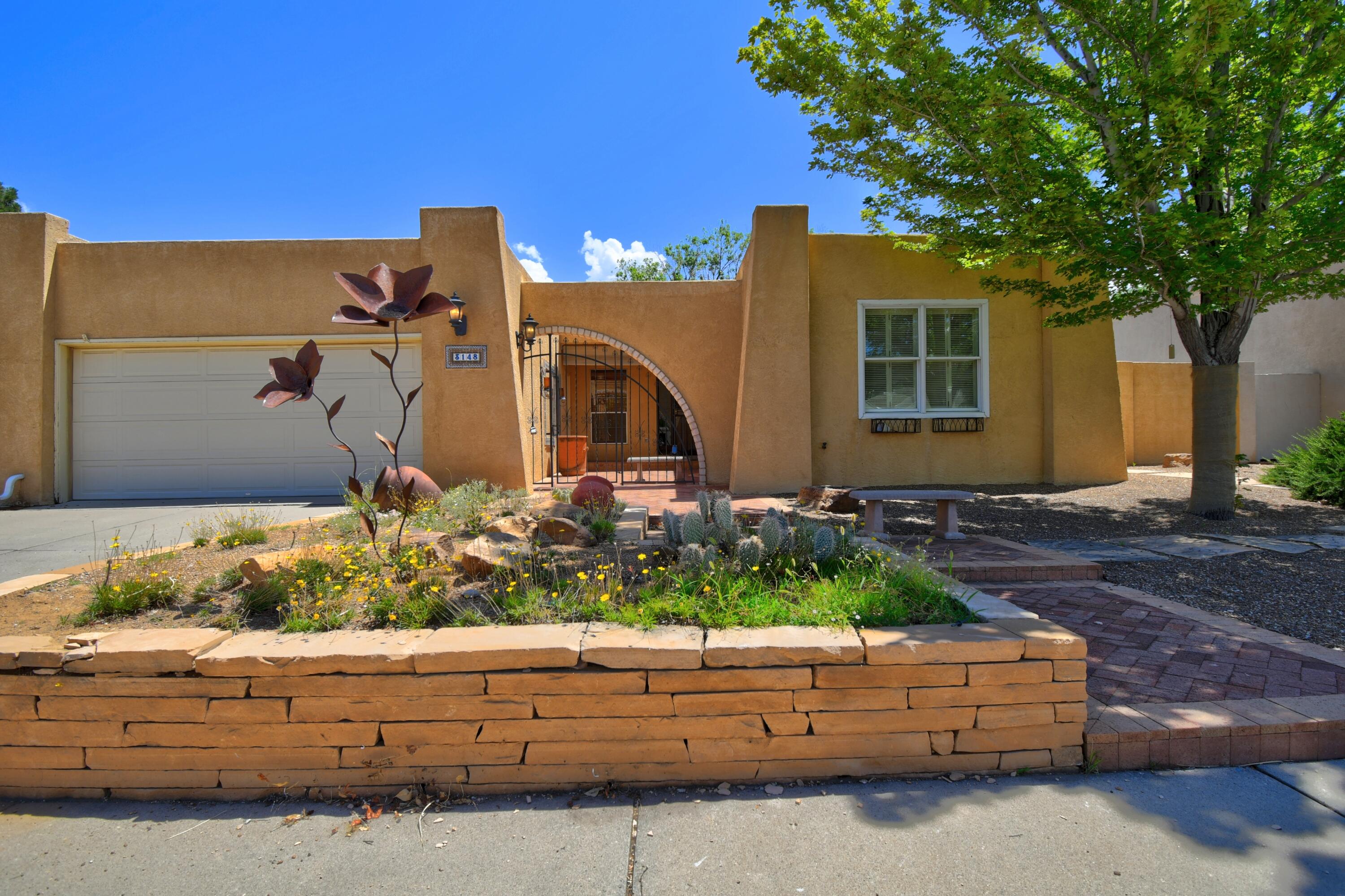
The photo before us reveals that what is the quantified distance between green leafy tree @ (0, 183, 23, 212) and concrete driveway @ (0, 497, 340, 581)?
1710 cm

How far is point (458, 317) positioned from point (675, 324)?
3026 mm

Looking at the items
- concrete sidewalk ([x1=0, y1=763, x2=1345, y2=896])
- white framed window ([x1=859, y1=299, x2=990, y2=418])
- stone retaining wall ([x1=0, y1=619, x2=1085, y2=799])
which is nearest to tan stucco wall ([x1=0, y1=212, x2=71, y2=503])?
stone retaining wall ([x1=0, y1=619, x2=1085, y2=799])

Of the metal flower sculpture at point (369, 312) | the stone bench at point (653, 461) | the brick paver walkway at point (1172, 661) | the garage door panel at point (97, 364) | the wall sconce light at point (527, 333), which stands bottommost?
the brick paver walkway at point (1172, 661)

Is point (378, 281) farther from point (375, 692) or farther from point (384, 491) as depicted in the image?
point (384, 491)

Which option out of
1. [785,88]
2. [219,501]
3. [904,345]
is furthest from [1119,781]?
[219,501]

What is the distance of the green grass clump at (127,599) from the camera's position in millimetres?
2893

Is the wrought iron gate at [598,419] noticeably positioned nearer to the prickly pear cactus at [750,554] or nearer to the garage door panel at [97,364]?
the garage door panel at [97,364]

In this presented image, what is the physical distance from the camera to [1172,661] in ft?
9.76

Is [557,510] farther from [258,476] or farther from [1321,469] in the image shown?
[1321,469]

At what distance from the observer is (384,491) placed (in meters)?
5.47

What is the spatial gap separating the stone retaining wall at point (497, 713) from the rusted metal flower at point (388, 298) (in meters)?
1.59

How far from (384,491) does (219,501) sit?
16.5 feet

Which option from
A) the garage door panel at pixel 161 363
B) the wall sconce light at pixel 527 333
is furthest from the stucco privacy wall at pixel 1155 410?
the garage door panel at pixel 161 363

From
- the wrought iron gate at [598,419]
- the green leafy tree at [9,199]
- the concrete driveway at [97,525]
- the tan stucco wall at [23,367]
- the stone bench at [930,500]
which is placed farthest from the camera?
the green leafy tree at [9,199]
